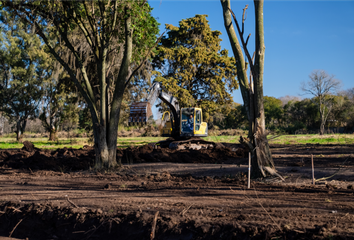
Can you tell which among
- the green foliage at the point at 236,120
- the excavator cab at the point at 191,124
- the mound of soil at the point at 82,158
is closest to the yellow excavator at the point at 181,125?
the excavator cab at the point at 191,124

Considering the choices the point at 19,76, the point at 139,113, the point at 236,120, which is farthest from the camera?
the point at 236,120

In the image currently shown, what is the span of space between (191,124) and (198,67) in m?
17.0

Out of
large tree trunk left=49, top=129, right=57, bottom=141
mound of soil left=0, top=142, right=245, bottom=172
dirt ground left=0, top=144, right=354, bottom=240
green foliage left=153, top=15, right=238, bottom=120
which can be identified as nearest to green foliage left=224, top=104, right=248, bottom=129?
green foliage left=153, top=15, right=238, bottom=120

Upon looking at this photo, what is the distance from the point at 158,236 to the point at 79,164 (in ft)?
25.8

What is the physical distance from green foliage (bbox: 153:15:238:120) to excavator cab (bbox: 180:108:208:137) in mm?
12196

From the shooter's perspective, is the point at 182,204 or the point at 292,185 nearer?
the point at 182,204

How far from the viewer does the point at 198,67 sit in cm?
3231

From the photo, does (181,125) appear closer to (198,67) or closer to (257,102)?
(257,102)

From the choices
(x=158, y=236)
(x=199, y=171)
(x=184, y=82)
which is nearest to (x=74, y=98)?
(x=184, y=82)

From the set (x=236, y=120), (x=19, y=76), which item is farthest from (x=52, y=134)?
(x=236, y=120)

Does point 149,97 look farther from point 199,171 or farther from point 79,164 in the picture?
point 199,171

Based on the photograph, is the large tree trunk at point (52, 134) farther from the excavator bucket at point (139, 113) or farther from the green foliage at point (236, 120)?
the green foliage at point (236, 120)

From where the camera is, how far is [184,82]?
102 ft

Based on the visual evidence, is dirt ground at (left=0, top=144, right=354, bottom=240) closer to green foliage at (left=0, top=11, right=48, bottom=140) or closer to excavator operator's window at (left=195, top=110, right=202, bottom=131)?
excavator operator's window at (left=195, top=110, right=202, bottom=131)
